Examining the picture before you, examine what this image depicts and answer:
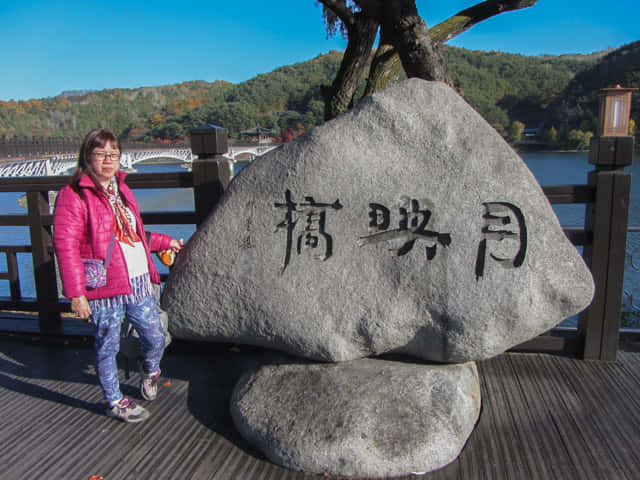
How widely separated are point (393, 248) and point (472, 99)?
26295 millimetres

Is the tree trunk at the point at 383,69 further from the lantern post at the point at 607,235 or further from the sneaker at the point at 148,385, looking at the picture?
the sneaker at the point at 148,385

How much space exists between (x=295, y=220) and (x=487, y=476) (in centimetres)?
154

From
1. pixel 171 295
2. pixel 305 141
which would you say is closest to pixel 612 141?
pixel 305 141

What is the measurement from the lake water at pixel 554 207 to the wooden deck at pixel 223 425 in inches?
47.1

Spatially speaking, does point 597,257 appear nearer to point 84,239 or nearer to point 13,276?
point 84,239

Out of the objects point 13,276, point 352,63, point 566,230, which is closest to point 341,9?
point 352,63

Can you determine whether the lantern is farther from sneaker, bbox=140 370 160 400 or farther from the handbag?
sneaker, bbox=140 370 160 400

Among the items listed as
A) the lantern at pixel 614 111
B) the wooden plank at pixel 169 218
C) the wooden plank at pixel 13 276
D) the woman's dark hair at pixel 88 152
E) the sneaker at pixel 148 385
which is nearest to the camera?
the woman's dark hair at pixel 88 152

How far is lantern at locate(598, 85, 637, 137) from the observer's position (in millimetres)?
2945

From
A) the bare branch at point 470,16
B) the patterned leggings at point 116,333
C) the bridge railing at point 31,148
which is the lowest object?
the patterned leggings at point 116,333

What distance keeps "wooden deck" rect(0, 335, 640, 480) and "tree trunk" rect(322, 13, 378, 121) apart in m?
3.06

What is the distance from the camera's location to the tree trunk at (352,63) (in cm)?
478

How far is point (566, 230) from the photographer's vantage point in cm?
292

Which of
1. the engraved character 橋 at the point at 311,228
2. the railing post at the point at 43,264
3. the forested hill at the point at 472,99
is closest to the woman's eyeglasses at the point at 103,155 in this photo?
the engraved character 橋 at the point at 311,228
